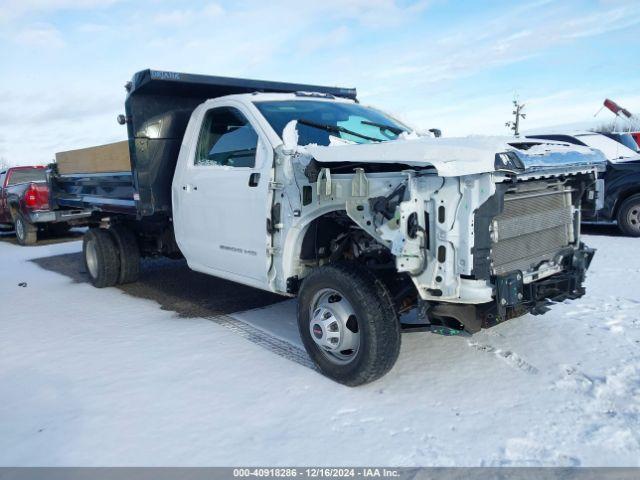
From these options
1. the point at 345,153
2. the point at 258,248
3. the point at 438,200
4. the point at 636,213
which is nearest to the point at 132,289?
the point at 258,248

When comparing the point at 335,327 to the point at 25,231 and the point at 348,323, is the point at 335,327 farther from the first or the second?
the point at 25,231

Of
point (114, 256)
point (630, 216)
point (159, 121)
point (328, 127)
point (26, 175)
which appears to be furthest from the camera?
point (26, 175)

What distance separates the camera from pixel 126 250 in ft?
23.4

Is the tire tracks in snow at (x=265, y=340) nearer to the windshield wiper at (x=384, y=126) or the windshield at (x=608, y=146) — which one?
the windshield wiper at (x=384, y=126)

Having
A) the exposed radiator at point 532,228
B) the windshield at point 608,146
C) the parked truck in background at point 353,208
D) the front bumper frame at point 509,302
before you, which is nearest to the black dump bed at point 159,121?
the parked truck in background at point 353,208

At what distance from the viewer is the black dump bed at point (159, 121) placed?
215 inches

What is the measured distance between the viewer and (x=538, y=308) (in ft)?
12.5

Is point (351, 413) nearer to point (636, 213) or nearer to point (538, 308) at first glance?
point (538, 308)

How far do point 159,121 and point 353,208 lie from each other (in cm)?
301

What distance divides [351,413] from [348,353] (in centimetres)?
59

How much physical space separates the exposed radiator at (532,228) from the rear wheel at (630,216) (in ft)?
18.4

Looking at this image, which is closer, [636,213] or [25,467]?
[25,467]

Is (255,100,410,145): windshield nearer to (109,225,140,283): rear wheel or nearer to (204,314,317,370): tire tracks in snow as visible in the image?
(204,314,317,370): tire tracks in snow

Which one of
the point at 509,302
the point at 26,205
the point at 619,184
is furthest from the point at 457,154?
the point at 26,205
